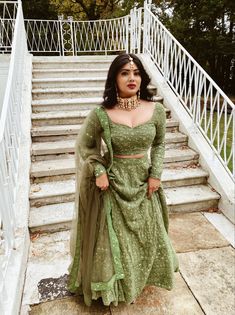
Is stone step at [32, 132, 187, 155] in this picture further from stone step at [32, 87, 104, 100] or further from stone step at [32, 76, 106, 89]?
stone step at [32, 76, 106, 89]

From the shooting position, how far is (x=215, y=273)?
277 cm

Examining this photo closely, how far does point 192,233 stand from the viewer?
3359mm

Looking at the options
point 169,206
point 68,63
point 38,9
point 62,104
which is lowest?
point 169,206

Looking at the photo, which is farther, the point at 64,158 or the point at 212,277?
the point at 64,158

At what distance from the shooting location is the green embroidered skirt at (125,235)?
211 centimetres

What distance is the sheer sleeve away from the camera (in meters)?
1.99

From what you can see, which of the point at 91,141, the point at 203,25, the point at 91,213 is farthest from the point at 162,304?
the point at 203,25

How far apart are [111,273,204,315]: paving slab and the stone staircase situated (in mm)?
1104

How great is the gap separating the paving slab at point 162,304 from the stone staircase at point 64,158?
110cm

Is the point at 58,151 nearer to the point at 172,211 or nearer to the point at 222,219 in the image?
the point at 172,211

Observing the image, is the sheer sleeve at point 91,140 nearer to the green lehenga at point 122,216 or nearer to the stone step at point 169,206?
the green lehenga at point 122,216

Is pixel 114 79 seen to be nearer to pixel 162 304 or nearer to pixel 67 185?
pixel 162 304

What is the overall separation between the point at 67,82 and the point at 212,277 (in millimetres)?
4371

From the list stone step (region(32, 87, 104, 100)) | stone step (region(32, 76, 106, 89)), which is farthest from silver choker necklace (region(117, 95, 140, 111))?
stone step (region(32, 76, 106, 89))
